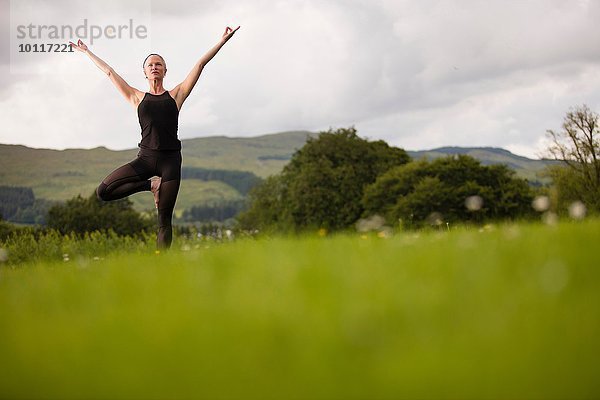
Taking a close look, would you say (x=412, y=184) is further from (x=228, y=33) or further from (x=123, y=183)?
(x=123, y=183)

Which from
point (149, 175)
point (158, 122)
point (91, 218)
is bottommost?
point (91, 218)

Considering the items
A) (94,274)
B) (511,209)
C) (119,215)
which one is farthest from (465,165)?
(94,274)

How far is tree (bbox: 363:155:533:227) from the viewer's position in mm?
58250

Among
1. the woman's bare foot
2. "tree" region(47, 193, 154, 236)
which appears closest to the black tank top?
the woman's bare foot

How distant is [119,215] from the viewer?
80.4 m

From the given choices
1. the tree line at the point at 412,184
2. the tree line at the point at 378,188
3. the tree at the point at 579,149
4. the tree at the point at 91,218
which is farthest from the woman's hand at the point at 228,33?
the tree at the point at 91,218

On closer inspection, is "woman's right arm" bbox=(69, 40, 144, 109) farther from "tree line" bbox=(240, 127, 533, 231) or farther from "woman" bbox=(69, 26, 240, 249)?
"tree line" bbox=(240, 127, 533, 231)

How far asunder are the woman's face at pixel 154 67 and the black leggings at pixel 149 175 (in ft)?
4.33

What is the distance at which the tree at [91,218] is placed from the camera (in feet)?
253

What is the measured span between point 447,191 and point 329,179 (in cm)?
1155

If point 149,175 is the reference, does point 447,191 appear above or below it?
above

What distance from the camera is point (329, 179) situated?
63.6 meters

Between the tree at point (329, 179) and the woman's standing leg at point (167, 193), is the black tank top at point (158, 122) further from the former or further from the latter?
the tree at point (329, 179)

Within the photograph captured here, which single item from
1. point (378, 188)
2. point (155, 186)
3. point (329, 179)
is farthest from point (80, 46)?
point (329, 179)
